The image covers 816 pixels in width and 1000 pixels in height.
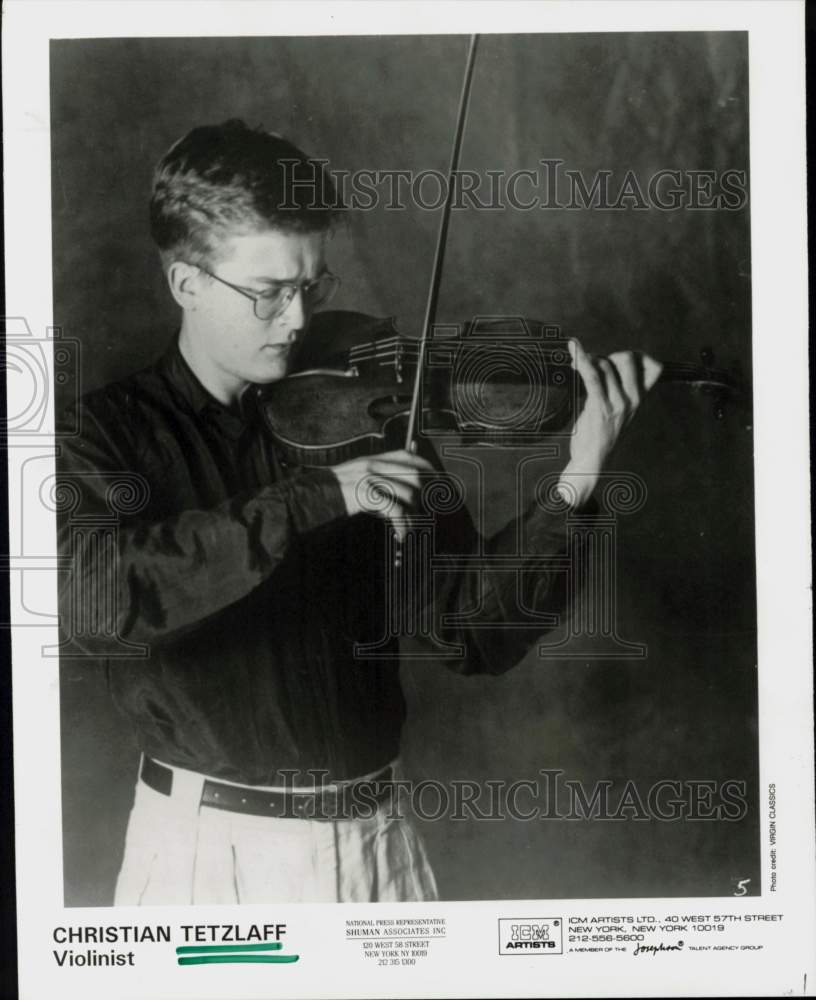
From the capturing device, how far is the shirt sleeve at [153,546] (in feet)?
7.15

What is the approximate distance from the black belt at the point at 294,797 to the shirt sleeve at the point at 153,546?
32 centimetres

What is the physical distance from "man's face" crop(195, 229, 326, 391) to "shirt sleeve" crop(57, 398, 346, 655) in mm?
264

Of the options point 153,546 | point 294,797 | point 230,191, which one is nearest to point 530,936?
point 294,797

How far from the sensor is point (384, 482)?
2.20 meters

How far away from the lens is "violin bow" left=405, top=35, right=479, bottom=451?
2.21 metres

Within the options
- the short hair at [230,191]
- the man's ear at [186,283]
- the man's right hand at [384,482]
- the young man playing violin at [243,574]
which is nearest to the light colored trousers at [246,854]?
the young man playing violin at [243,574]

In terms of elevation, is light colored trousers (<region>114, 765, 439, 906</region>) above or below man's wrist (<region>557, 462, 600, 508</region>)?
below

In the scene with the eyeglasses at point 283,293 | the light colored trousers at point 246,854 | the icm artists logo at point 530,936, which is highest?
the eyeglasses at point 283,293

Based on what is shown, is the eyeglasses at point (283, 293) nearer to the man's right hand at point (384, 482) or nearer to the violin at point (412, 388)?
the violin at point (412, 388)

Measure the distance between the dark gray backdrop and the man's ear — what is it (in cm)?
4

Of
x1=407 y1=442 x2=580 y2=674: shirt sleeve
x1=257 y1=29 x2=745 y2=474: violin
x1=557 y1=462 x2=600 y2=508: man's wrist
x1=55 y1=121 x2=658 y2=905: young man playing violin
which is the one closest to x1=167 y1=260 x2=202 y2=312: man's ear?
x1=55 y1=121 x2=658 y2=905: young man playing violin

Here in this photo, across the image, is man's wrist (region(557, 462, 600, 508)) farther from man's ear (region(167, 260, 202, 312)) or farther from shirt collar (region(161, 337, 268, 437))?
man's ear (region(167, 260, 202, 312))

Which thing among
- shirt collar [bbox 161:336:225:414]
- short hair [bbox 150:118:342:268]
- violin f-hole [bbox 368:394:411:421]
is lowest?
violin f-hole [bbox 368:394:411:421]

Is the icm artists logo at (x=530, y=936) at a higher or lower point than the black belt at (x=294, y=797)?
lower
